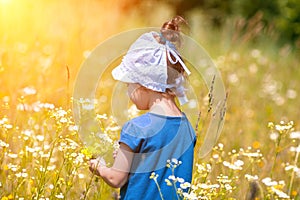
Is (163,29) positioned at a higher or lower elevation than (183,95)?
higher

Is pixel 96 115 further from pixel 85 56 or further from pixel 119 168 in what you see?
pixel 85 56

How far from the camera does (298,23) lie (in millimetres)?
10430

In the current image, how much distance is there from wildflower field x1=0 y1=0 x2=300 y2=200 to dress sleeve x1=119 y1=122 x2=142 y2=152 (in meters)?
0.07

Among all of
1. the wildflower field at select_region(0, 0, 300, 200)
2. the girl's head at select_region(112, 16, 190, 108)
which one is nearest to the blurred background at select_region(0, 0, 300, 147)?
the wildflower field at select_region(0, 0, 300, 200)

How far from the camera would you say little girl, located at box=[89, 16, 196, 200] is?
2158 mm

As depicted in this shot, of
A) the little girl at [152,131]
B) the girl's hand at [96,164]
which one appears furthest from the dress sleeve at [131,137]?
the girl's hand at [96,164]

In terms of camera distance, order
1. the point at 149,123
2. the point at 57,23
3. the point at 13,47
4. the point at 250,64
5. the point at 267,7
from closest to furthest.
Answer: the point at 149,123
the point at 13,47
the point at 57,23
the point at 250,64
the point at 267,7

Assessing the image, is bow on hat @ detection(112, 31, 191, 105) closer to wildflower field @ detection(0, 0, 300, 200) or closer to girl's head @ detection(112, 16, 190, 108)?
girl's head @ detection(112, 16, 190, 108)

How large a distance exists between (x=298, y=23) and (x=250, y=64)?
3975 mm

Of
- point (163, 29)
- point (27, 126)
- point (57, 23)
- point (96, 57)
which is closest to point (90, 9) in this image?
point (57, 23)

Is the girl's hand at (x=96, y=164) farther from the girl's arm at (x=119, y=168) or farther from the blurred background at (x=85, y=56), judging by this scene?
the blurred background at (x=85, y=56)

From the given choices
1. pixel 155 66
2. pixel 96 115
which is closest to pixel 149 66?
pixel 155 66

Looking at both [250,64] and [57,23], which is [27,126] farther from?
[250,64]

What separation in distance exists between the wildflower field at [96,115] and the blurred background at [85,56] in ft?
0.05
